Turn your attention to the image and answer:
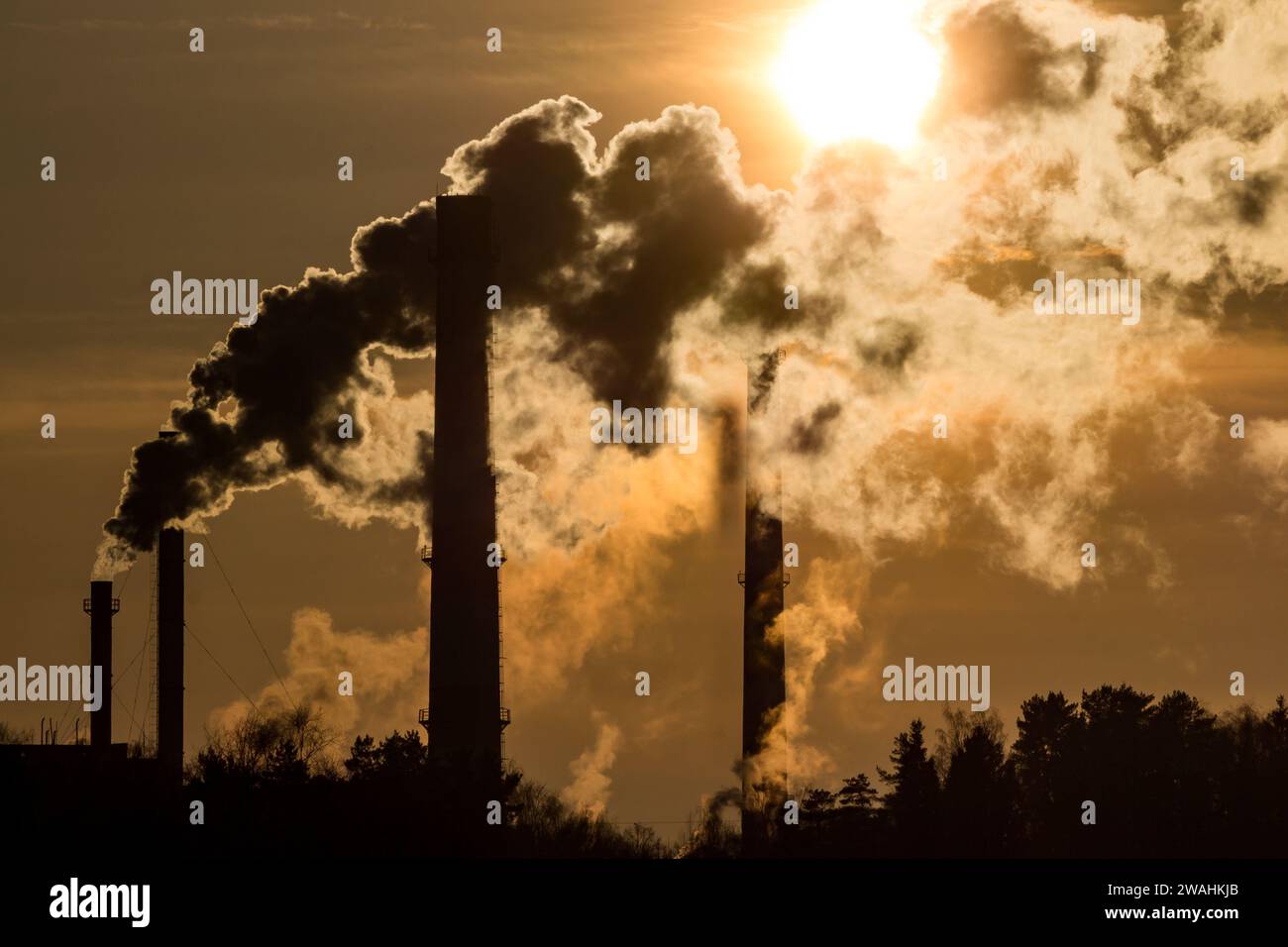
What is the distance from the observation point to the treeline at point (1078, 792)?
68.8 metres

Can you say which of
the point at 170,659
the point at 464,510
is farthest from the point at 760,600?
the point at 170,659

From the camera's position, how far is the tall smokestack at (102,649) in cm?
6588

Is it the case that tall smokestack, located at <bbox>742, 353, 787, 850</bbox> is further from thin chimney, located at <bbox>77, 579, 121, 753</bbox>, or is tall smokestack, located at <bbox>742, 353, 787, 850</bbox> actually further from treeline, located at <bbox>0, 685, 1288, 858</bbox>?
thin chimney, located at <bbox>77, 579, 121, 753</bbox>

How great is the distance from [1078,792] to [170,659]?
1085 inches

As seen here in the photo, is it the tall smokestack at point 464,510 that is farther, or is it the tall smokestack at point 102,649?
the tall smokestack at point 102,649

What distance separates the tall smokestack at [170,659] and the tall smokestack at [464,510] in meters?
7.88

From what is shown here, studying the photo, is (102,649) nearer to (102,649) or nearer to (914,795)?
(102,649)

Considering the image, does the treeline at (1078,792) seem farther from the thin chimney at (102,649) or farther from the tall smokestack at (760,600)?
the thin chimney at (102,649)

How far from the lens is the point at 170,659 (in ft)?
212

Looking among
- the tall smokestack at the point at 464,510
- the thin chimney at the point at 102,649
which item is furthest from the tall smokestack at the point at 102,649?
the tall smokestack at the point at 464,510

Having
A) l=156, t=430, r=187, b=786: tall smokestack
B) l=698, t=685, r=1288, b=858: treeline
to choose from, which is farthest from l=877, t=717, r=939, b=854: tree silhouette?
l=156, t=430, r=187, b=786: tall smokestack
